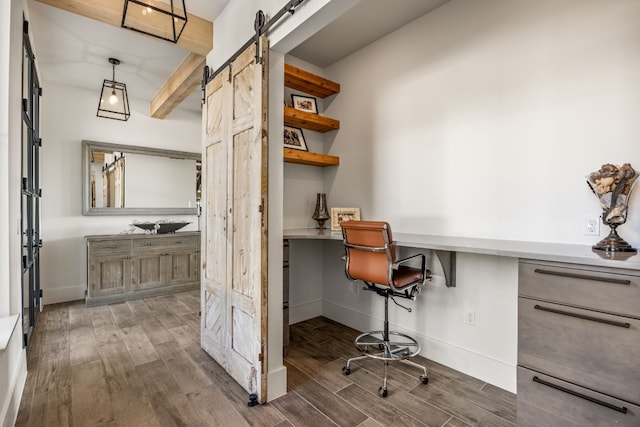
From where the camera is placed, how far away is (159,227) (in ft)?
14.8

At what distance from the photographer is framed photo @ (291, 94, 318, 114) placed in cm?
331

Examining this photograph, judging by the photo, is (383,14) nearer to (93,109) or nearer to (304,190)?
(304,190)

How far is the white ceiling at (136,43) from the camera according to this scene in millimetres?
2525

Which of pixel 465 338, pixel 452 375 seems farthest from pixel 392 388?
pixel 465 338

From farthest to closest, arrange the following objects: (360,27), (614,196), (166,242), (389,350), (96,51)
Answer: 1. (166,242)
2. (96,51)
3. (360,27)
4. (389,350)
5. (614,196)

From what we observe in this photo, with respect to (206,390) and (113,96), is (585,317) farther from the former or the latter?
(113,96)

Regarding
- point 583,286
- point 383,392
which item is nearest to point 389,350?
point 383,392

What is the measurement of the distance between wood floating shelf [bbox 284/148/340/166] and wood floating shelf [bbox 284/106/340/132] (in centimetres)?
29

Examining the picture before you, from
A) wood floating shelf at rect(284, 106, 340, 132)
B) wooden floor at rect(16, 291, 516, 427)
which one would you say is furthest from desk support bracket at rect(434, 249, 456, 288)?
wood floating shelf at rect(284, 106, 340, 132)

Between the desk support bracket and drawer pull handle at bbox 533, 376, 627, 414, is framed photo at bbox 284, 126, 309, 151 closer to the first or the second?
the desk support bracket

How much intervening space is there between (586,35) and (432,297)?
1981mm

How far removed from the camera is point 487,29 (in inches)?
87.9

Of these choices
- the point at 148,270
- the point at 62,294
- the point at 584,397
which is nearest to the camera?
the point at 584,397

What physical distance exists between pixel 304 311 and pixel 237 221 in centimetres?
163
